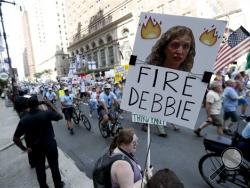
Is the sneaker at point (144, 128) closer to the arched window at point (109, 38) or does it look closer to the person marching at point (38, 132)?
the person marching at point (38, 132)

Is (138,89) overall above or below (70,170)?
above

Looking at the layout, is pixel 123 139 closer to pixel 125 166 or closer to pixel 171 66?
pixel 125 166

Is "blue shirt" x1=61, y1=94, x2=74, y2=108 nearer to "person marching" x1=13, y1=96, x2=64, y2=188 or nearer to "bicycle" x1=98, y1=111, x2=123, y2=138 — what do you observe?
"bicycle" x1=98, y1=111, x2=123, y2=138

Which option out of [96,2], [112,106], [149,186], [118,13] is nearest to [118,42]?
[118,13]

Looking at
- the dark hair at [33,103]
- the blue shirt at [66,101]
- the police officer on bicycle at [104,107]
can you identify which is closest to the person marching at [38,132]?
the dark hair at [33,103]

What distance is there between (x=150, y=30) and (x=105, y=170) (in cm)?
149

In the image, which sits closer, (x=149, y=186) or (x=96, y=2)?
(x=149, y=186)

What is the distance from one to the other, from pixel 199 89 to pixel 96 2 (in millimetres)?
67650

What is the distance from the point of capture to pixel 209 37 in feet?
8.19

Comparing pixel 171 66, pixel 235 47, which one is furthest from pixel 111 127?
pixel 171 66

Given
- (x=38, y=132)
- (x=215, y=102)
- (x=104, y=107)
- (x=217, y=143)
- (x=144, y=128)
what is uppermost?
(x=38, y=132)

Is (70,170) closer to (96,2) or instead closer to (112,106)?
(112,106)

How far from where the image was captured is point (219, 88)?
6.59m

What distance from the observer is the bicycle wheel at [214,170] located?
13.1 ft
